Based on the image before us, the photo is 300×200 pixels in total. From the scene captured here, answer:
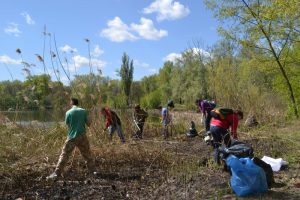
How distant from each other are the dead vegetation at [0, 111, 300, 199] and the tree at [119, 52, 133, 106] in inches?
44.7

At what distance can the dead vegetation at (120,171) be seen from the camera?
6730 millimetres

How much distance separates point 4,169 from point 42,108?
8.63 feet

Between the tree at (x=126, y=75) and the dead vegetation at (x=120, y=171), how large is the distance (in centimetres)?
113

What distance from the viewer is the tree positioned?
11.4m

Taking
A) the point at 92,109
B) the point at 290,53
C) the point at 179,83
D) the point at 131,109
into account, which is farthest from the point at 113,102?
the point at 179,83

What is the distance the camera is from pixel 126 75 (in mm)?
12875

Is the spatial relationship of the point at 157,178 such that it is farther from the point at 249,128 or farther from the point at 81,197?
the point at 249,128

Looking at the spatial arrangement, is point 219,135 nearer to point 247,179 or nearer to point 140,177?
point 140,177

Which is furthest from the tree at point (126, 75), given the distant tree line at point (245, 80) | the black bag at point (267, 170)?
the black bag at point (267, 170)

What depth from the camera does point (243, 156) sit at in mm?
6977

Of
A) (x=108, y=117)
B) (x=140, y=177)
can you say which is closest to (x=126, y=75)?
(x=108, y=117)

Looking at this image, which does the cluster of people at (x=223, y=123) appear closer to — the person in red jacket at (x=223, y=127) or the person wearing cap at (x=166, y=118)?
the person in red jacket at (x=223, y=127)

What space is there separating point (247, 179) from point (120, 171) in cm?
365

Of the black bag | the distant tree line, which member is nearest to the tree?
the distant tree line
